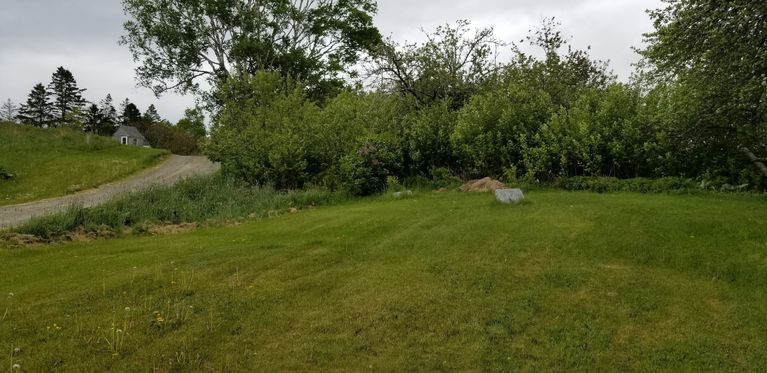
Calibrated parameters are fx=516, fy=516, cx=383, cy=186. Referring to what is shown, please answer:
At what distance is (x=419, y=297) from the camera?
246 inches

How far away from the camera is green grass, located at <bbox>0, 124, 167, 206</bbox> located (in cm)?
2119

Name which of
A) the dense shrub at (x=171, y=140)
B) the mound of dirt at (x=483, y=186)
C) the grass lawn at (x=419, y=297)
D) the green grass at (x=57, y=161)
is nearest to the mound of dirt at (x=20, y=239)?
the grass lawn at (x=419, y=297)

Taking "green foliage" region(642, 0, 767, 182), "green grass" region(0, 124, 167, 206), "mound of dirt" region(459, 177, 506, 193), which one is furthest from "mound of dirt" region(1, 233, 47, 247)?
"green foliage" region(642, 0, 767, 182)

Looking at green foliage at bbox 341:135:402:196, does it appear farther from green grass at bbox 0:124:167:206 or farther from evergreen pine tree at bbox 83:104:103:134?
evergreen pine tree at bbox 83:104:103:134

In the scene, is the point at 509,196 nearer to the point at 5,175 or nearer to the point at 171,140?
the point at 5,175

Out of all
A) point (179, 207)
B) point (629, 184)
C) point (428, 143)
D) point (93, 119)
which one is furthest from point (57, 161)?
point (93, 119)

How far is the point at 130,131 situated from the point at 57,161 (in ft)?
112

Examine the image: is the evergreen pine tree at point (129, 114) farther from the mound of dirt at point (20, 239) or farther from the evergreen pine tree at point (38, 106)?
the mound of dirt at point (20, 239)

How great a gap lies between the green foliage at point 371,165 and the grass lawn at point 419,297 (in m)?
6.15

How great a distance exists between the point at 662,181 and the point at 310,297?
10208mm

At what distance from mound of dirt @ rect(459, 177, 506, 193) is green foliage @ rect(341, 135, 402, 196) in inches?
111

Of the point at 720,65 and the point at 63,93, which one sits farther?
the point at 63,93

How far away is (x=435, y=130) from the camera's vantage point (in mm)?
17281

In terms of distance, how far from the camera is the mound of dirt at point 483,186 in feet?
46.1
